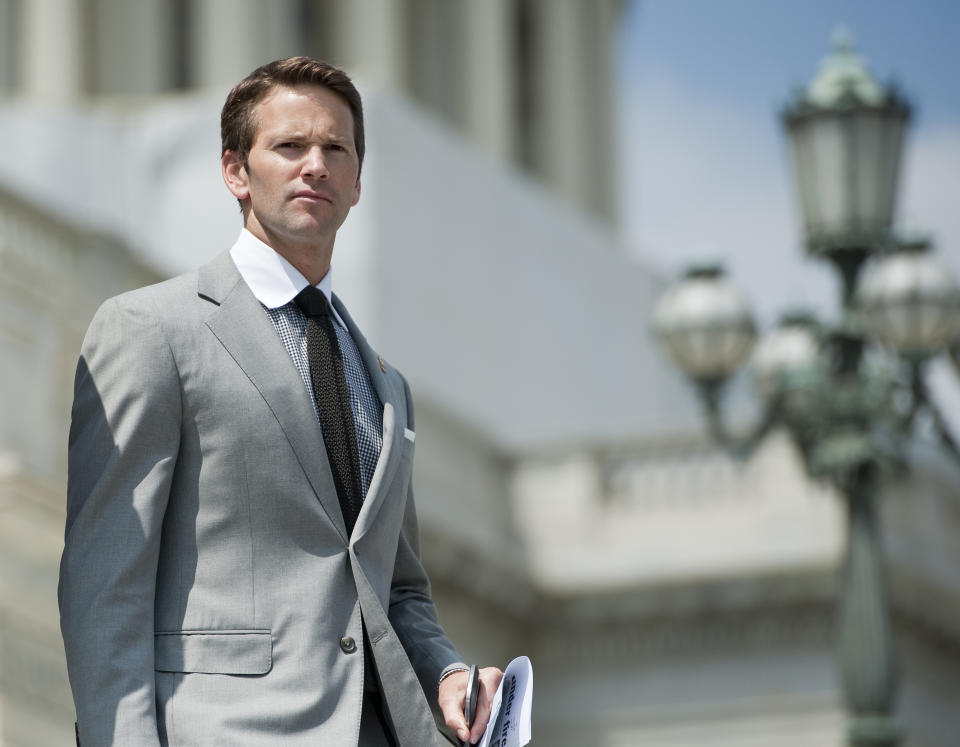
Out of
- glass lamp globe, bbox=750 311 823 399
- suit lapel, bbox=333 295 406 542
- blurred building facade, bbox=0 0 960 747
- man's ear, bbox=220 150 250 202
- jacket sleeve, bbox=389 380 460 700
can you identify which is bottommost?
blurred building facade, bbox=0 0 960 747

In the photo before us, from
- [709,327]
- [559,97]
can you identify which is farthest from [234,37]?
[709,327]

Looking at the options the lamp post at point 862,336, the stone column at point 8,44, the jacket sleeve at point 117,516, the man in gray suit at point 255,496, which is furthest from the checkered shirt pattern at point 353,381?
the stone column at point 8,44

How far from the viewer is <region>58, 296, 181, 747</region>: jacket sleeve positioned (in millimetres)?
4699

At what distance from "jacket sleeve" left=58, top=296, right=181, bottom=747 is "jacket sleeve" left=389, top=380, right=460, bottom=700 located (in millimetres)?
595

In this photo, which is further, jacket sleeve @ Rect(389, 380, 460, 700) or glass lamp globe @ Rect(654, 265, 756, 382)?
glass lamp globe @ Rect(654, 265, 756, 382)

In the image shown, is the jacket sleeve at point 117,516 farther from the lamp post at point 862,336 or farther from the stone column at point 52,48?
the stone column at point 52,48

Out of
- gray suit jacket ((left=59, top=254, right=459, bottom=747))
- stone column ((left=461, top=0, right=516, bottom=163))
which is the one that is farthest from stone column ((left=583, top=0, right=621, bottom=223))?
gray suit jacket ((left=59, top=254, right=459, bottom=747))

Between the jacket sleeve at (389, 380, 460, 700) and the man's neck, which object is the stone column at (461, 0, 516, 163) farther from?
the man's neck

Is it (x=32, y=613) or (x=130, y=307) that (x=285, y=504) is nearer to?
(x=130, y=307)

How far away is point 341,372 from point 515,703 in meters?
0.67

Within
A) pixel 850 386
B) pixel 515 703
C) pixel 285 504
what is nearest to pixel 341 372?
pixel 285 504

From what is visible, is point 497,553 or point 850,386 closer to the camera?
point 850,386

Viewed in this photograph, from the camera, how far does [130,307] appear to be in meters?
5.01

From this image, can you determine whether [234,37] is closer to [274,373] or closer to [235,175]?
[235,175]
